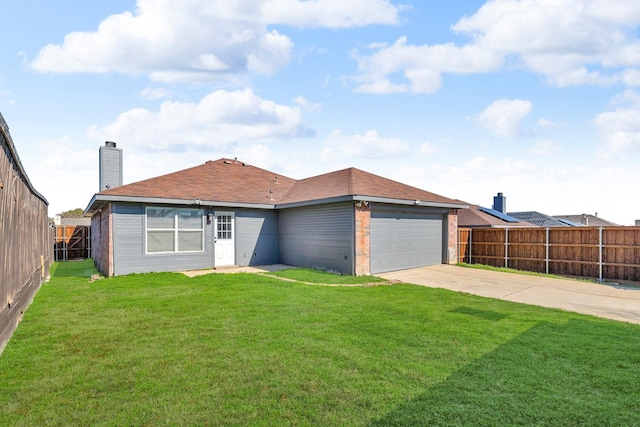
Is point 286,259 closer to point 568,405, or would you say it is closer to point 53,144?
point 53,144

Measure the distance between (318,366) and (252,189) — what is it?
11864 millimetres

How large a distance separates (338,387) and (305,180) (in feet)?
44.1

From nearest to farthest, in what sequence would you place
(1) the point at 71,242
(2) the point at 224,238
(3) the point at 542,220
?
1. (2) the point at 224,238
2. (1) the point at 71,242
3. (3) the point at 542,220

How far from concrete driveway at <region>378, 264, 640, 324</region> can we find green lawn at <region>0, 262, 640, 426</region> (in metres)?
1.42

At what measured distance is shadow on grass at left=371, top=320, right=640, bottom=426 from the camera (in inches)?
111

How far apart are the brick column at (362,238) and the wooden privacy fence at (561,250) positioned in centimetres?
586

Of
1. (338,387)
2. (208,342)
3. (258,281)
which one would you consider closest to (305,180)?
(258,281)

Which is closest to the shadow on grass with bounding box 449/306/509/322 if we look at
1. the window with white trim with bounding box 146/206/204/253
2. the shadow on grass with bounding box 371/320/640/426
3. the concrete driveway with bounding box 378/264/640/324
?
the shadow on grass with bounding box 371/320/640/426

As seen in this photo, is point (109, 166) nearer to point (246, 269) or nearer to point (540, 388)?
point (246, 269)

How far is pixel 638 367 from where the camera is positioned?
12.8 feet

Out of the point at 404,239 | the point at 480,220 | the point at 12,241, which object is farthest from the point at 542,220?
the point at 12,241

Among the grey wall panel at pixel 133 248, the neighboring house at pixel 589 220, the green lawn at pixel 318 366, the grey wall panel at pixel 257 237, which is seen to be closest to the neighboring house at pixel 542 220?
the neighboring house at pixel 589 220

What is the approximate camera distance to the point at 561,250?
1247 cm

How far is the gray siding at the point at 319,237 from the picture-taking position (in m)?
11.3
